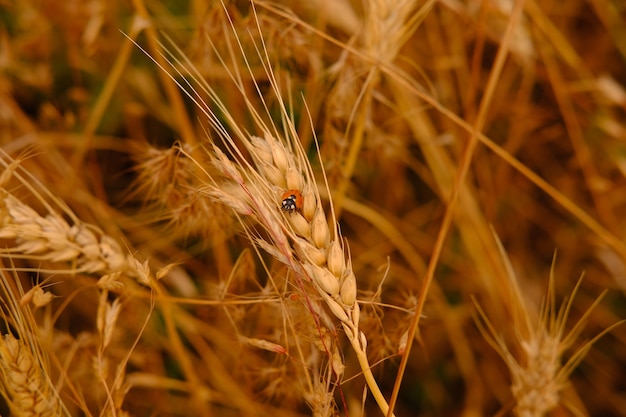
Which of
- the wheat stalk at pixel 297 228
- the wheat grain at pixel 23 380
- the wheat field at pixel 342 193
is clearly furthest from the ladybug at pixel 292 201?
the wheat grain at pixel 23 380

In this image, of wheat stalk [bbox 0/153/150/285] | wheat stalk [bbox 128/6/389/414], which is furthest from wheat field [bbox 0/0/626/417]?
wheat stalk [bbox 128/6/389/414]

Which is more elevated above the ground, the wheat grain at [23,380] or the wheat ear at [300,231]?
the wheat ear at [300,231]

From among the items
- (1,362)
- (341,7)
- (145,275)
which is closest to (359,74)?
(341,7)

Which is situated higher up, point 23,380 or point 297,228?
point 297,228

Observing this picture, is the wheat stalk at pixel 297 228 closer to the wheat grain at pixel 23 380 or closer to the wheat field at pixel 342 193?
the wheat field at pixel 342 193

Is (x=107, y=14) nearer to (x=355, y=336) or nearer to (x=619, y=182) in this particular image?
(x=355, y=336)

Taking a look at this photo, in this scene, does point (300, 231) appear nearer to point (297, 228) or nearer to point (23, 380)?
point (297, 228)

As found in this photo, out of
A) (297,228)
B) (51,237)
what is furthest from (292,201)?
(51,237)
